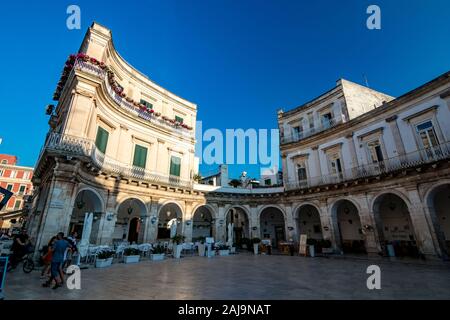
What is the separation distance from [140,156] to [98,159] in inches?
142

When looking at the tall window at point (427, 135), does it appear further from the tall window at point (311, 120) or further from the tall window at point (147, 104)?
the tall window at point (147, 104)

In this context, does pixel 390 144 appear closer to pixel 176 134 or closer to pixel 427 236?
pixel 427 236

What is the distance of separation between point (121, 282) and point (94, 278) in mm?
1313

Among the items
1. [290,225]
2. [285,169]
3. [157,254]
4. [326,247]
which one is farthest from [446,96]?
[157,254]

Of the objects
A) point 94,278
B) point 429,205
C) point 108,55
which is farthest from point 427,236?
point 108,55

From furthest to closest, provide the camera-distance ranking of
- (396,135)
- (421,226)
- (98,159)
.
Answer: (396,135) → (98,159) → (421,226)

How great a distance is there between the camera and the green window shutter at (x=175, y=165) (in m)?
17.6

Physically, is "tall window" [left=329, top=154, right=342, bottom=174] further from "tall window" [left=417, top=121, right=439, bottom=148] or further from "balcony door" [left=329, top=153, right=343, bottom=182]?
"tall window" [left=417, top=121, right=439, bottom=148]

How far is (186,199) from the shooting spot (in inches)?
685

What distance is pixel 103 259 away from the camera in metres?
9.50

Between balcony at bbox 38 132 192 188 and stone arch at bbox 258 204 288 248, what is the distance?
362 inches

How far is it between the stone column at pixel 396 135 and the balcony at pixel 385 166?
40cm

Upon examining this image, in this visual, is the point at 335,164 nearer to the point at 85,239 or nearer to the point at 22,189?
the point at 85,239
